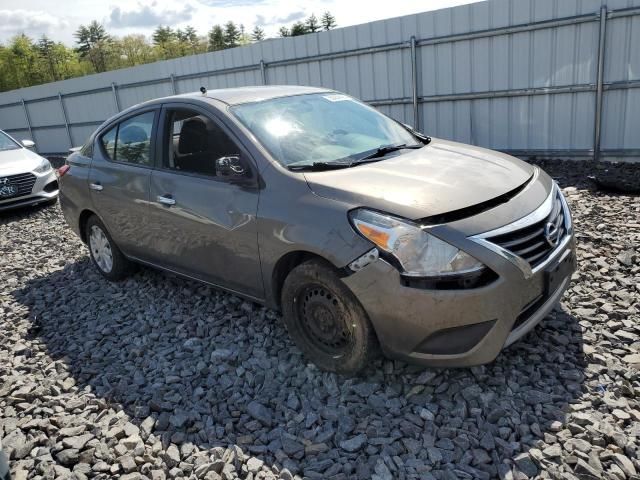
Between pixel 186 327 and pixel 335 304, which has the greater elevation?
pixel 335 304

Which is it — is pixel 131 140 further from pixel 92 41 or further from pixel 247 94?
pixel 92 41

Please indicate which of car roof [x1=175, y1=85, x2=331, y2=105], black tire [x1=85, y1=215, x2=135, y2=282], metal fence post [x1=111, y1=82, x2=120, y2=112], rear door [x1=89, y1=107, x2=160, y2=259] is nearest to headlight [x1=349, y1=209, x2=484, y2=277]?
car roof [x1=175, y1=85, x2=331, y2=105]

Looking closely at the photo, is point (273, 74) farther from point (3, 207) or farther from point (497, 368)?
point (497, 368)

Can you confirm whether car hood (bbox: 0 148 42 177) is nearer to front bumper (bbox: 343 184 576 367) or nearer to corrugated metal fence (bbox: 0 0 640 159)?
corrugated metal fence (bbox: 0 0 640 159)

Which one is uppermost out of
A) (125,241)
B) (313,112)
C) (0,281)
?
(313,112)

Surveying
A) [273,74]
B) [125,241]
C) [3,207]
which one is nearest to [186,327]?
[125,241]

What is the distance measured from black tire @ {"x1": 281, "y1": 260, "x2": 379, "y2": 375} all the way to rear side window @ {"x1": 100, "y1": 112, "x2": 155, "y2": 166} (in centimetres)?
194

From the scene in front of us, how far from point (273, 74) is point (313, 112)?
7.69 metres

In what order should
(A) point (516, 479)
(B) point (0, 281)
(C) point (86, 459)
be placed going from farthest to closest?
(B) point (0, 281) → (C) point (86, 459) → (A) point (516, 479)

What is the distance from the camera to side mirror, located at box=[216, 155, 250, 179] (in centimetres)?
349

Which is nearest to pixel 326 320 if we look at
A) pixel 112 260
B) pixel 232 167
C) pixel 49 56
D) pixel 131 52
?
pixel 232 167

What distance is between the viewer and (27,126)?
19.6m

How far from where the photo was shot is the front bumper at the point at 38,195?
8.72 meters

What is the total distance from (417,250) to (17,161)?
8.67 m
